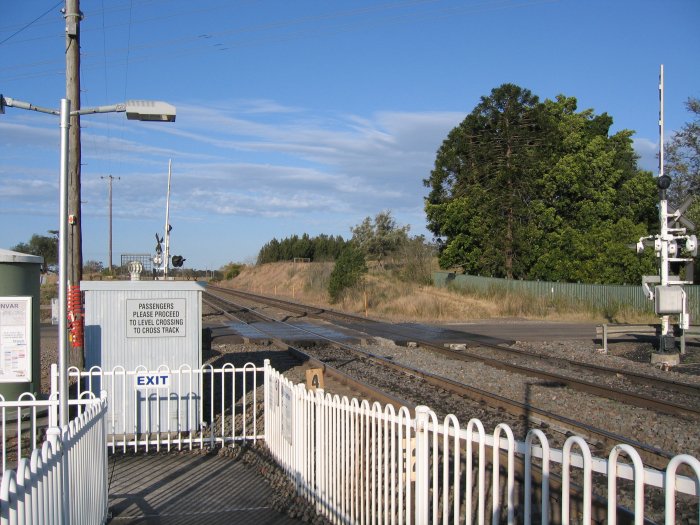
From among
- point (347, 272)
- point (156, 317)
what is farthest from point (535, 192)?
point (156, 317)

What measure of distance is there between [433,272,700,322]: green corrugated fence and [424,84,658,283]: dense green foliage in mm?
2880

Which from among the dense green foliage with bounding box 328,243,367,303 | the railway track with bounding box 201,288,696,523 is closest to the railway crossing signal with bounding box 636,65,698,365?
the railway track with bounding box 201,288,696,523

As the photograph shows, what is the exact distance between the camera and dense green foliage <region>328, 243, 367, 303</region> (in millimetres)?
46125

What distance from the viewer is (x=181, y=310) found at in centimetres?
1005

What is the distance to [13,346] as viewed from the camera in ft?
33.8

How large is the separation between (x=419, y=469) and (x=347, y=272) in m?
41.6

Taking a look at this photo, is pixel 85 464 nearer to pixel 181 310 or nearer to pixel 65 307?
pixel 65 307

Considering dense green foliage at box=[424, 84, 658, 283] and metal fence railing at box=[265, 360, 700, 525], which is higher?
dense green foliage at box=[424, 84, 658, 283]

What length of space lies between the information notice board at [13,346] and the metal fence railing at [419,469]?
12.6 ft

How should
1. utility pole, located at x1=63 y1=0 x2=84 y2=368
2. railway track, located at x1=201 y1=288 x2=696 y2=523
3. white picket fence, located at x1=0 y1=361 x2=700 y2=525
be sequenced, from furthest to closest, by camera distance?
1. utility pole, located at x1=63 y1=0 x2=84 y2=368
2. railway track, located at x1=201 y1=288 x2=696 y2=523
3. white picket fence, located at x1=0 y1=361 x2=700 y2=525

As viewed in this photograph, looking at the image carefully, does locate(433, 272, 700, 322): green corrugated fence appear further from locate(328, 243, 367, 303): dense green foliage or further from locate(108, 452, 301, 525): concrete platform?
locate(108, 452, 301, 525): concrete platform

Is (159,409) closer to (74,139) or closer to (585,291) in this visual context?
(74,139)

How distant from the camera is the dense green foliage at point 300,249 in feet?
380

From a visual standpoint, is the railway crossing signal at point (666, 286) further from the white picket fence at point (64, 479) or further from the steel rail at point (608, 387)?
the white picket fence at point (64, 479)
